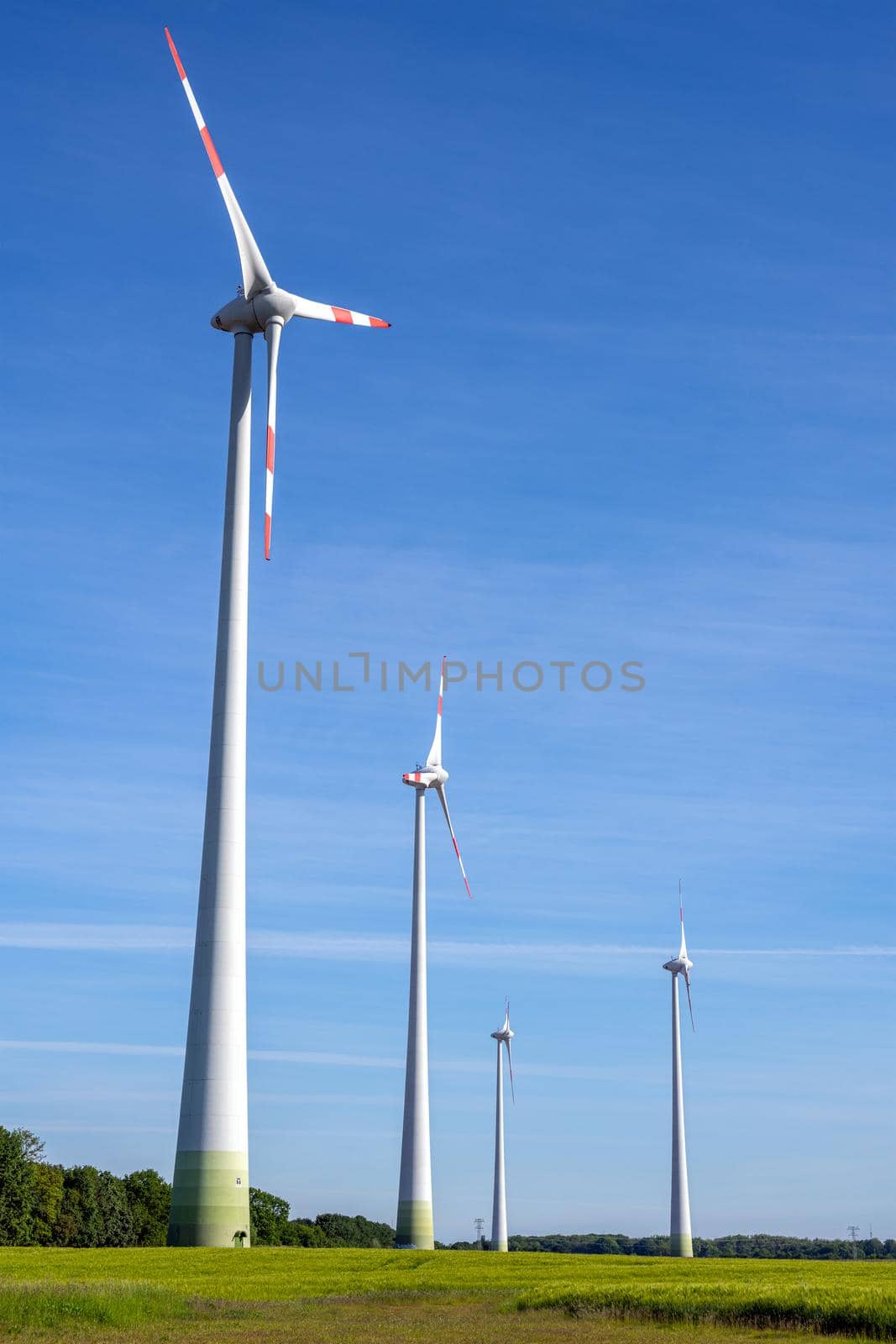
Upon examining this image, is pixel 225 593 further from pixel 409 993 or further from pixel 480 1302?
pixel 409 993

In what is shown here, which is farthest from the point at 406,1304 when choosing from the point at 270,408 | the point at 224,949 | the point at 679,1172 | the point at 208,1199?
the point at 679,1172

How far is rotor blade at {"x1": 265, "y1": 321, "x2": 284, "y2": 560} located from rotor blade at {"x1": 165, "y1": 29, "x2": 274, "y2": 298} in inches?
90.8

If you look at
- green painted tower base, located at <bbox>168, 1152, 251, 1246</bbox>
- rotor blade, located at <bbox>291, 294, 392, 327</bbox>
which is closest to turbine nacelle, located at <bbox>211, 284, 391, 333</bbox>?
rotor blade, located at <bbox>291, 294, 392, 327</bbox>

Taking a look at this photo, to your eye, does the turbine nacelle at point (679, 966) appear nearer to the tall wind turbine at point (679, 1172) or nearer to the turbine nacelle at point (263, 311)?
the tall wind turbine at point (679, 1172)

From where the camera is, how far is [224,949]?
67.9m

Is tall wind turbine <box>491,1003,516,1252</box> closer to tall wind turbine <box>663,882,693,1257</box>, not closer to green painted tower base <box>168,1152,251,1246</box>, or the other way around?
tall wind turbine <box>663,882,693,1257</box>

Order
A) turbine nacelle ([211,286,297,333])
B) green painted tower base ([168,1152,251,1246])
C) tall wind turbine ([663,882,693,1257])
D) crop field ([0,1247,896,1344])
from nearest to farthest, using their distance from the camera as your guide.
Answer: crop field ([0,1247,896,1344]) → green painted tower base ([168,1152,251,1246]) → turbine nacelle ([211,286,297,333]) → tall wind turbine ([663,882,693,1257])

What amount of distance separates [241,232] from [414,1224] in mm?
71813

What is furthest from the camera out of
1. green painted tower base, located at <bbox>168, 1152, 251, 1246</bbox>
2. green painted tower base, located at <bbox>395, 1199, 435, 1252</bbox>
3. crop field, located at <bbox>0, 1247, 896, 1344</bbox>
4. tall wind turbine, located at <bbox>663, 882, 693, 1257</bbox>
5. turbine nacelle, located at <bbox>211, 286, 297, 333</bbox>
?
tall wind turbine, located at <bbox>663, 882, 693, 1257</bbox>

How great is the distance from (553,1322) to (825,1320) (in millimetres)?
7944

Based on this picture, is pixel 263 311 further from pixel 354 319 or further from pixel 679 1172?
pixel 679 1172

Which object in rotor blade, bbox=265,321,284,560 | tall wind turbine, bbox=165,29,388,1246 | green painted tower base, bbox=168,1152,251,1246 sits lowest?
green painted tower base, bbox=168,1152,251,1246

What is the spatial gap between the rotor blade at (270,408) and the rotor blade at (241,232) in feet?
7.57

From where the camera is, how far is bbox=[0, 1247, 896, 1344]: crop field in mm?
40250
